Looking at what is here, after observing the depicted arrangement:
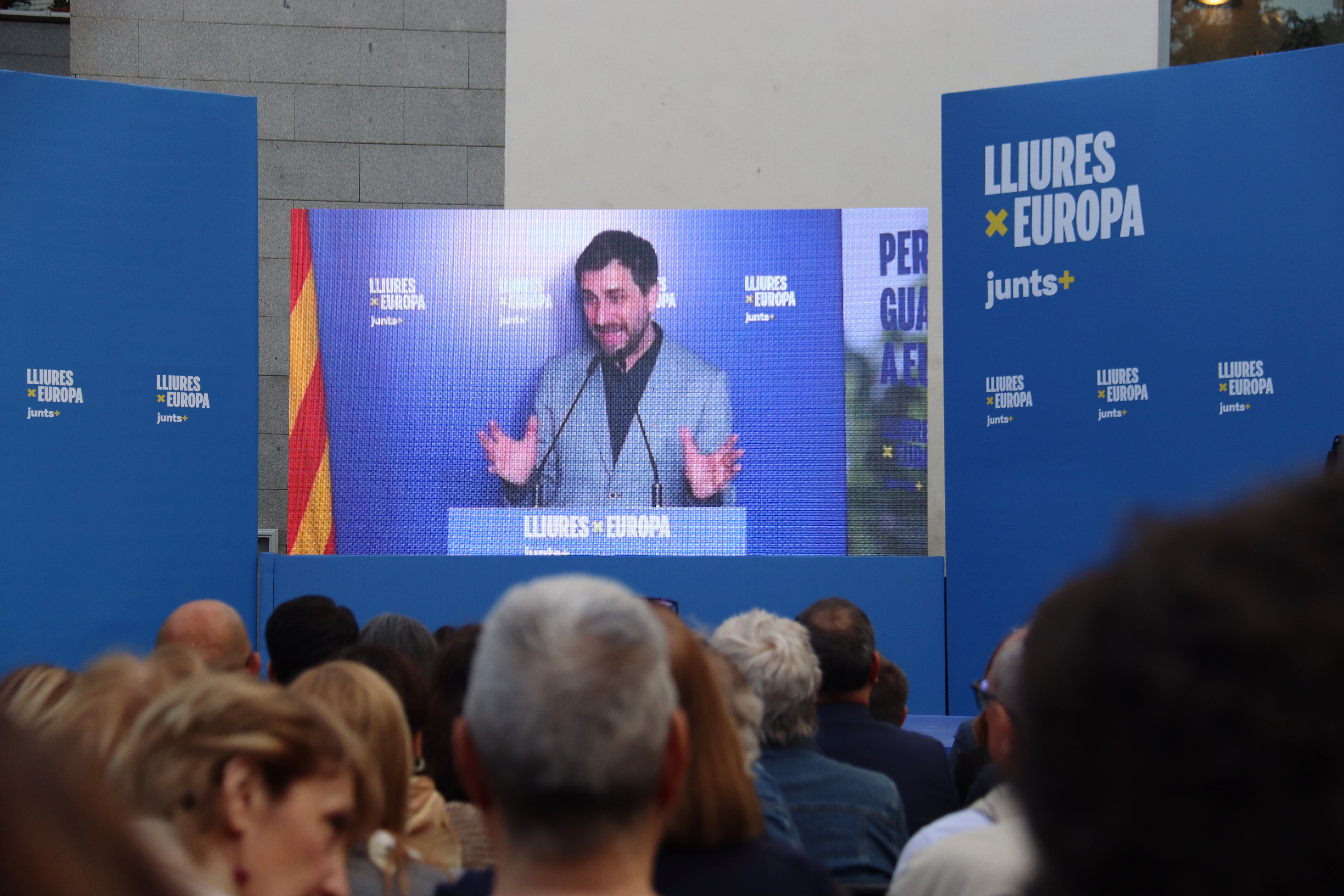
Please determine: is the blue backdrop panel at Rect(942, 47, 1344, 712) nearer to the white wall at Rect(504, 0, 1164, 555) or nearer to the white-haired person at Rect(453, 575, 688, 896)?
the white wall at Rect(504, 0, 1164, 555)

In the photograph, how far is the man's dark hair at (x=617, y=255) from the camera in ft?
22.3

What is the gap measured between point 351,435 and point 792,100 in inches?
144

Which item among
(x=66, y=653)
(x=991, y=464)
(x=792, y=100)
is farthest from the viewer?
(x=792, y=100)

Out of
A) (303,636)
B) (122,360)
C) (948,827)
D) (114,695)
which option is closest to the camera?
(114,695)

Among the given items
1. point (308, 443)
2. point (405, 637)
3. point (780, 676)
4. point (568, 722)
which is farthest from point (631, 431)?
point (568, 722)

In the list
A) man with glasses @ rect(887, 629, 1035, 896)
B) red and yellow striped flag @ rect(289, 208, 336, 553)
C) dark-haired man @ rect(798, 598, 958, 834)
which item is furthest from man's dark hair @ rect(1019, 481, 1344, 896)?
red and yellow striped flag @ rect(289, 208, 336, 553)

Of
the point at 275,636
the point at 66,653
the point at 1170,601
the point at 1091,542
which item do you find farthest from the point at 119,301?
the point at 1170,601

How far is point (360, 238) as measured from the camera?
22.5ft

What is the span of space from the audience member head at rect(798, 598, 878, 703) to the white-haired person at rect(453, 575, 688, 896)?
1.82 meters

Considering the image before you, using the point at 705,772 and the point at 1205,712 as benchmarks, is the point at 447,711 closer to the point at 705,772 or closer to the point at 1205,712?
the point at 705,772

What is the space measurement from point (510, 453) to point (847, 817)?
4595mm

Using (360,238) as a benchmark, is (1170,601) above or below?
below

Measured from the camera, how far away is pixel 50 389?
521 centimetres

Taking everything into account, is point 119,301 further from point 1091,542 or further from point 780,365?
point 1091,542
